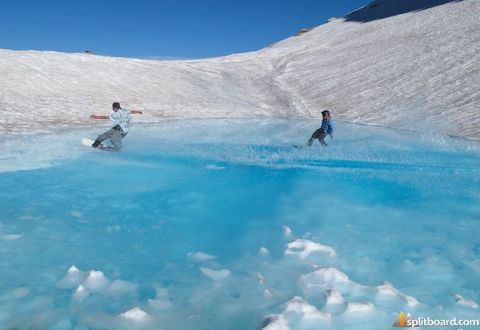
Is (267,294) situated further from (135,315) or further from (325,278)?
(135,315)

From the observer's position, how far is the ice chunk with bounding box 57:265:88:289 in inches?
207

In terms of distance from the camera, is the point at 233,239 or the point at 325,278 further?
the point at 233,239

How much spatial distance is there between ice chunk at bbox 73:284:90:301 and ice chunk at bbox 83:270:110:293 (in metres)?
0.06

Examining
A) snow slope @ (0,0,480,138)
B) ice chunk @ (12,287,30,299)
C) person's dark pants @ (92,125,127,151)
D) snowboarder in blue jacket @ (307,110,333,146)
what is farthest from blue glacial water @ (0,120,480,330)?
snow slope @ (0,0,480,138)

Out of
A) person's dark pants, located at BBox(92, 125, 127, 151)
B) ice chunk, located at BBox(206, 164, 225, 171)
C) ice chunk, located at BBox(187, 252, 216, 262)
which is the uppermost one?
person's dark pants, located at BBox(92, 125, 127, 151)

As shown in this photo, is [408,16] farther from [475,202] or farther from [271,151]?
[475,202]

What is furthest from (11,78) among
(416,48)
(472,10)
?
(472,10)

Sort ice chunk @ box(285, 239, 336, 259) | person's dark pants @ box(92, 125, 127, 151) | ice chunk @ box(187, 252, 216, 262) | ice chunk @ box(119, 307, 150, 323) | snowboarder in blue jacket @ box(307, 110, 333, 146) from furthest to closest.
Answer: snowboarder in blue jacket @ box(307, 110, 333, 146) → person's dark pants @ box(92, 125, 127, 151) → ice chunk @ box(285, 239, 336, 259) → ice chunk @ box(187, 252, 216, 262) → ice chunk @ box(119, 307, 150, 323)

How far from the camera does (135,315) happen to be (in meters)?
4.68

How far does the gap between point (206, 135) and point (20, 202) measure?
30.4 ft

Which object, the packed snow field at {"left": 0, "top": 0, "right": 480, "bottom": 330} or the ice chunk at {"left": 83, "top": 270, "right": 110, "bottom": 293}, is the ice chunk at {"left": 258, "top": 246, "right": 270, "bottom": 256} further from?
the ice chunk at {"left": 83, "top": 270, "right": 110, "bottom": 293}

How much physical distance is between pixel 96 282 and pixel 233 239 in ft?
7.39

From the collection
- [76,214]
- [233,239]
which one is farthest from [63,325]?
[76,214]

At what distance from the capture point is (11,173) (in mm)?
10047
